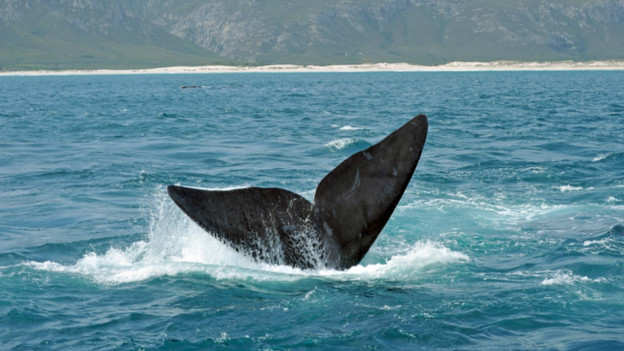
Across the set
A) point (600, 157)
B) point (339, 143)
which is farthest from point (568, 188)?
point (339, 143)

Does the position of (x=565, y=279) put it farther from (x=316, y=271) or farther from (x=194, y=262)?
(x=194, y=262)

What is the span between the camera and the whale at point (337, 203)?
29.6 feet

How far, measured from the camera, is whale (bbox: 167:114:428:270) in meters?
9.02

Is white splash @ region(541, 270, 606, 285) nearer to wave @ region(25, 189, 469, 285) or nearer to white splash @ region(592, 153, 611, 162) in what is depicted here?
wave @ region(25, 189, 469, 285)

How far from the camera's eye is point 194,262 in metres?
11.5

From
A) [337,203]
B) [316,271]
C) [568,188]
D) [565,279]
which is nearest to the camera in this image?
[337,203]

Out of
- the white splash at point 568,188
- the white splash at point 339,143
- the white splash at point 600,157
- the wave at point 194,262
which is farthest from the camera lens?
the white splash at point 339,143

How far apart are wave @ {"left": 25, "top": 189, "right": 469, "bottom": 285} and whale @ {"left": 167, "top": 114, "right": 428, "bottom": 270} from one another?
104 cm

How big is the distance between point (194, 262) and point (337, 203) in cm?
314

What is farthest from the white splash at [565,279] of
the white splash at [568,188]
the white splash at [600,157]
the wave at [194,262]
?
the white splash at [600,157]

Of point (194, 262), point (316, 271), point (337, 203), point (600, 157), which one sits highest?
point (337, 203)

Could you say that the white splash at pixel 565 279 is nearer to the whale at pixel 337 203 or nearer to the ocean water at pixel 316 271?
the ocean water at pixel 316 271

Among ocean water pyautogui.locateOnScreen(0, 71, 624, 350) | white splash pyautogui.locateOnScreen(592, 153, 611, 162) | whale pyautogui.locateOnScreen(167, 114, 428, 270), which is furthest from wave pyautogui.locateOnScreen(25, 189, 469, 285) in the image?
white splash pyautogui.locateOnScreen(592, 153, 611, 162)

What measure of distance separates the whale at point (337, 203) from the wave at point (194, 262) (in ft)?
3.40
